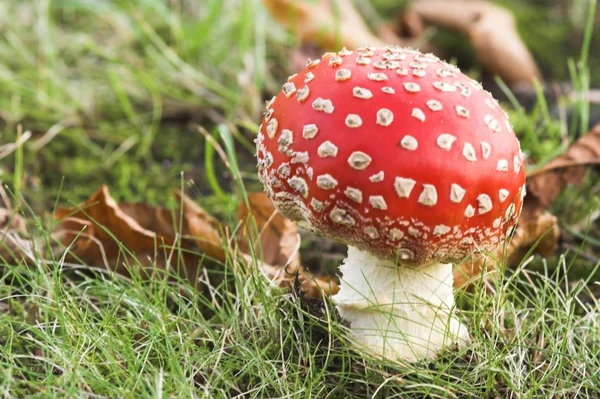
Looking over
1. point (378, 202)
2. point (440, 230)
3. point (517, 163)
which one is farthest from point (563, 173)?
point (378, 202)

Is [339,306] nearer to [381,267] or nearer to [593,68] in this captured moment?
[381,267]

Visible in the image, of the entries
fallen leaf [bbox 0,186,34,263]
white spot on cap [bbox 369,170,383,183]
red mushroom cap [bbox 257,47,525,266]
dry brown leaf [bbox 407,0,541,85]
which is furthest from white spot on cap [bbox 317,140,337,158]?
dry brown leaf [bbox 407,0,541,85]

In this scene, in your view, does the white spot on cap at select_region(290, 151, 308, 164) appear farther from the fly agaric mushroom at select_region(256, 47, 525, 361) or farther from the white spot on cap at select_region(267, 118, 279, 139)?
the white spot on cap at select_region(267, 118, 279, 139)

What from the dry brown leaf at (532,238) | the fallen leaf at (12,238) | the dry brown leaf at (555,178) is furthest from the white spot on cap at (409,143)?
the fallen leaf at (12,238)

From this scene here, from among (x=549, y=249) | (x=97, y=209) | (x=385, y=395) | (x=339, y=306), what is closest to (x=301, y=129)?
(x=339, y=306)

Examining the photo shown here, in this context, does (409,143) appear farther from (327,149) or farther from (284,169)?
(284,169)

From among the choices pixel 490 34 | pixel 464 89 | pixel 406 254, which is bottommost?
pixel 490 34

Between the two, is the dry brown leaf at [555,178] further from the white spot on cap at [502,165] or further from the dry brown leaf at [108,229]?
the dry brown leaf at [108,229]
